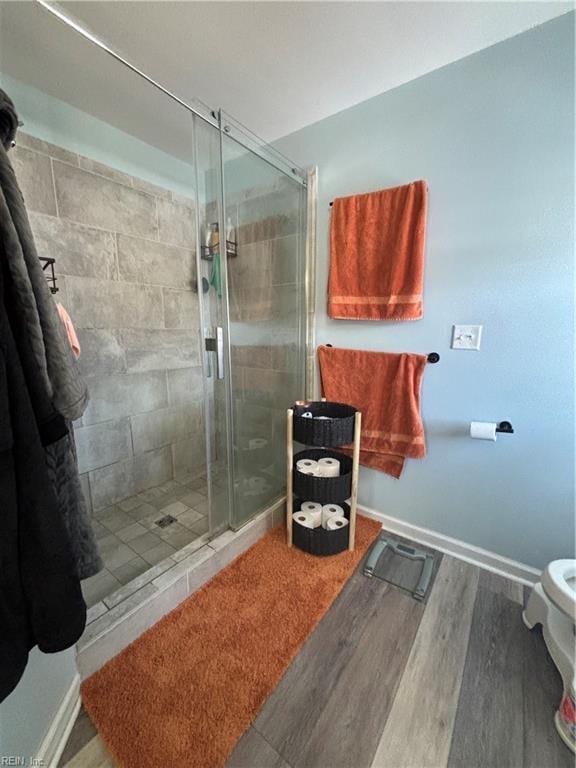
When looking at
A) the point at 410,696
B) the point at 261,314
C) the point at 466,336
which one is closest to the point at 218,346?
the point at 261,314

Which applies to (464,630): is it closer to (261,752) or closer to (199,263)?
(261,752)

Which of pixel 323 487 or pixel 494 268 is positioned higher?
pixel 494 268

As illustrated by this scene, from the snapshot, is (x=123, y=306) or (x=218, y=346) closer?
(x=218, y=346)

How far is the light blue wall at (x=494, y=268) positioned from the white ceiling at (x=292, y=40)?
122 millimetres

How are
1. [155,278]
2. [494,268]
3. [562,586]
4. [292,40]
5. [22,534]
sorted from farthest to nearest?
[155,278] → [494,268] → [292,40] → [562,586] → [22,534]

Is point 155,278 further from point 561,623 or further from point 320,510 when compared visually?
point 561,623

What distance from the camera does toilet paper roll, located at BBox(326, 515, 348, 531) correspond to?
1609 millimetres

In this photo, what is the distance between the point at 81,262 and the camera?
68.2 inches

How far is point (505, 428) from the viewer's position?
1.42 meters

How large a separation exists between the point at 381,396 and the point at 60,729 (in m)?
1.76

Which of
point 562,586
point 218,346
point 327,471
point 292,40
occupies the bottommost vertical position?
point 562,586

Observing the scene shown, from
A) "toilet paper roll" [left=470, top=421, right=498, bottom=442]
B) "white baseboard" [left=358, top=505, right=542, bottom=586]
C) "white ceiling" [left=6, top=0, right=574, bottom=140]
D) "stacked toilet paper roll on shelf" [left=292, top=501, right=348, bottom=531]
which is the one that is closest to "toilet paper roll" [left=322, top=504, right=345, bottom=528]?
"stacked toilet paper roll on shelf" [left=292, top=501, right=348, bottom=531]

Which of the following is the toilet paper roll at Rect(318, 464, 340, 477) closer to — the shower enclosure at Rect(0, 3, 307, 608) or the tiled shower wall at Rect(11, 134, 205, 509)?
Answer: the shower enclosure at Rect(0, 3, 307, 608)

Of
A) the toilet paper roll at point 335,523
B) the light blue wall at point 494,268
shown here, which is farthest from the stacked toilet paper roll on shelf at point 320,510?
the light blue wall at point 494,268
